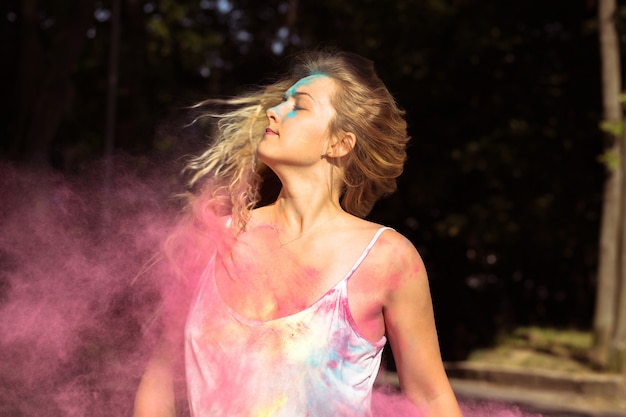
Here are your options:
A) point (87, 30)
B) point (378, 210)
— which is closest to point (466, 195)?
point (378, 210)

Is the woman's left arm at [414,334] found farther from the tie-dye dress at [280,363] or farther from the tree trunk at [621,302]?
the tree trunk at [621,302]

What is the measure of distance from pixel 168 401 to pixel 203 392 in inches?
4.6

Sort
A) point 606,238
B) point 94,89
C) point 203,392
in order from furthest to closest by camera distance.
→ point 94,89 < point 606,238 < point 203,392

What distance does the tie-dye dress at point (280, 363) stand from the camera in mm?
2219

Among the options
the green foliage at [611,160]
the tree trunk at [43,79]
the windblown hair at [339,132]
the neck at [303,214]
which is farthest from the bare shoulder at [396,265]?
the tree trunk at [43,79]

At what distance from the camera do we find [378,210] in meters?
18.2

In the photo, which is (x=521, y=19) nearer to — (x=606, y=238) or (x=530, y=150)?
(x=530, y=150)

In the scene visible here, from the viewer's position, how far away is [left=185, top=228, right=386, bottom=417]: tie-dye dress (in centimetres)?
222

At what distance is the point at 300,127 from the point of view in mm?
2475

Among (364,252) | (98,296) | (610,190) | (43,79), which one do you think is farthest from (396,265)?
(43,79)

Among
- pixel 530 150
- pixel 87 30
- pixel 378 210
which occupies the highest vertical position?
pixel 87 30

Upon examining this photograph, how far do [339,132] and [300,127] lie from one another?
4.2 inches

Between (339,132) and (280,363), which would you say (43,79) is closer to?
(339,132)

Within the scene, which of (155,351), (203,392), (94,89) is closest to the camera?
(203,392)
